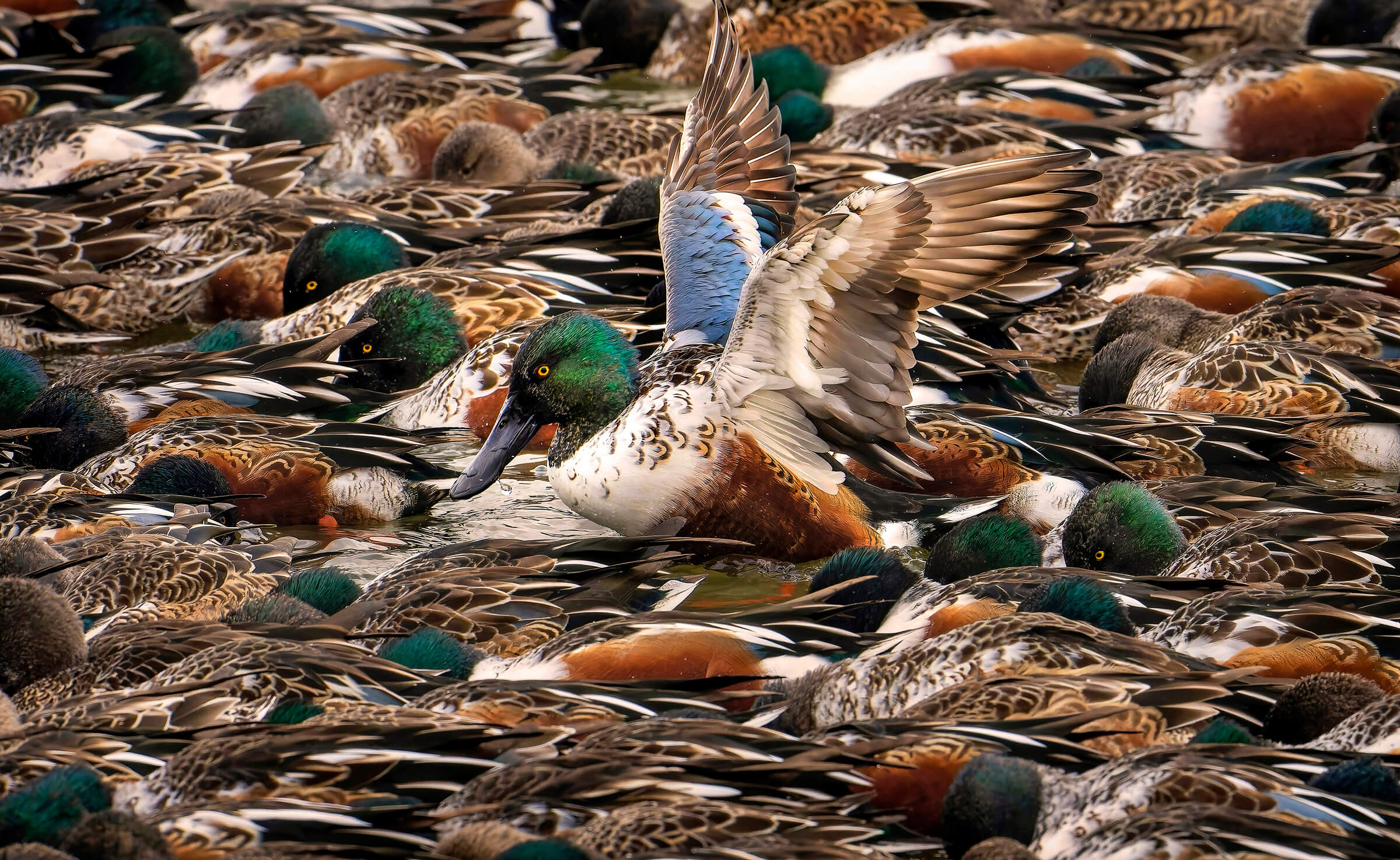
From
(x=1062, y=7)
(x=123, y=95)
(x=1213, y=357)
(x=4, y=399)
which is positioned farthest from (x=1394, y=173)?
(x=123, y=95)

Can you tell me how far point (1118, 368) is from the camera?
7.98 metres

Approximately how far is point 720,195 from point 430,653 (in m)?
2.83

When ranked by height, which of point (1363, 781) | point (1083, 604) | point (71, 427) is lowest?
point (71, 427)

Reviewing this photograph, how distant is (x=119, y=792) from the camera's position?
458 centimetres

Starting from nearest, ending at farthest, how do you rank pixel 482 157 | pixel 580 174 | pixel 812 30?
pixel 580 174 → pixel 482 157 → pixel 812 30

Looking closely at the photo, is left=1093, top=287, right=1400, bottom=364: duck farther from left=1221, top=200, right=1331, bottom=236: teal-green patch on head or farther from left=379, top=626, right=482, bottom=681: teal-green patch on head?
left=379, top=626, right=482, bottom=681: teal-green patch on head

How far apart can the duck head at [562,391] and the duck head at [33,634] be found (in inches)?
69.1

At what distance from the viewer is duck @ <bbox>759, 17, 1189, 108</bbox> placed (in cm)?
1279

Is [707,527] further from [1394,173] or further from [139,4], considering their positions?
[139,4]

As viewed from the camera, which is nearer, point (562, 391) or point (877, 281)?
point (877, 281)

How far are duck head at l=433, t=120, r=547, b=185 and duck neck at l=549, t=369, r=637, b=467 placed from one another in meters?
4.44

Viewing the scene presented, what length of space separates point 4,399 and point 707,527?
2.91m

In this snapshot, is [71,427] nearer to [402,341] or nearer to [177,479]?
[177,479]

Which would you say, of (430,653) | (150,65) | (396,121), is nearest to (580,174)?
(396,121)
